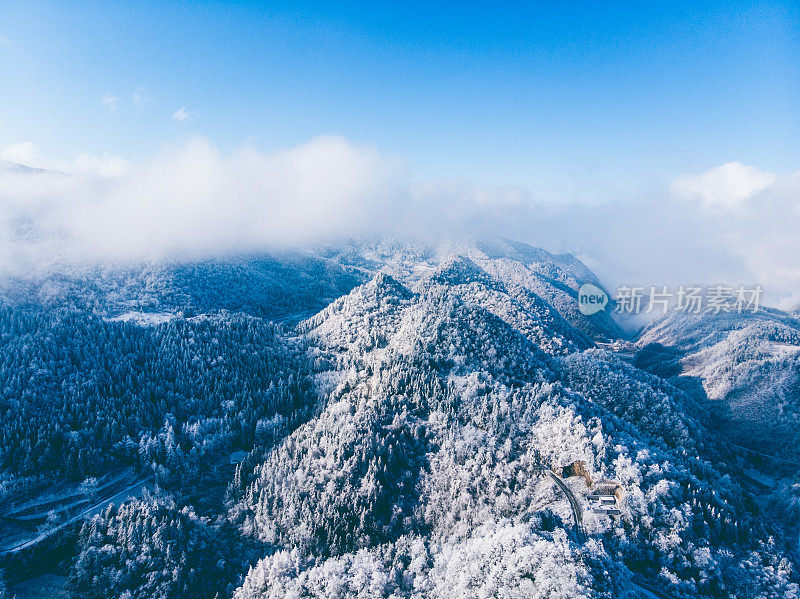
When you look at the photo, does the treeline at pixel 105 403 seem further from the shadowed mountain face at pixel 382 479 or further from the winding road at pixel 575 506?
the winding road at pixel 575 506

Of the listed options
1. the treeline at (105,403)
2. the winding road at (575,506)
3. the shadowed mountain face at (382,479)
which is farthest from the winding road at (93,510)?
the winding road at (575,506)

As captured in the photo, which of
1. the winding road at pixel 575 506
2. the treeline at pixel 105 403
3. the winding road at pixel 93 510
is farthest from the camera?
the treeline at pixel 105 403

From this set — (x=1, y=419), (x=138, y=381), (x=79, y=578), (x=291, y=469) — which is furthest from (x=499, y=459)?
(x=1, y=419)

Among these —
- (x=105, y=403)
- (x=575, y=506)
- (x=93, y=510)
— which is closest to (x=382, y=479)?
(x=575, y=506)

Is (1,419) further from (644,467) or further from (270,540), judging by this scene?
(644,467)

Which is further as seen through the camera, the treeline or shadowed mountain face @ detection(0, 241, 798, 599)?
the treeline

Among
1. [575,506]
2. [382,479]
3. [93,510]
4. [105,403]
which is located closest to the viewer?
[575,506]

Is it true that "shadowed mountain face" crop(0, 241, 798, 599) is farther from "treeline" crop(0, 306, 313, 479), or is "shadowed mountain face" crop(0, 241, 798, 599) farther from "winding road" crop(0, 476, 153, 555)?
"winding road" crop(0, 476, 153, 555)

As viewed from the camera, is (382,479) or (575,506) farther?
(382,479)

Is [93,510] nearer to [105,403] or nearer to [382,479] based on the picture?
[105,403]

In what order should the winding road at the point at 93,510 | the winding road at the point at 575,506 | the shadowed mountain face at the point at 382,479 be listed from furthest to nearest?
the winding road at the point at 93,510 < the winding road at the point at 575,506 < the shadowed mountain face at the point at 382,479

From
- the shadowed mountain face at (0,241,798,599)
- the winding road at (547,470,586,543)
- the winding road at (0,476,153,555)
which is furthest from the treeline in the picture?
the winding road at (547,470,586,543)
